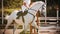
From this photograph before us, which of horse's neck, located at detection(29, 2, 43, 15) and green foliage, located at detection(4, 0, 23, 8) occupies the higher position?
green foliage, located at detection(4, 0, 23, 8)

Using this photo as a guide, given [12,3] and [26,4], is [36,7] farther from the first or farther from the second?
[12,3]

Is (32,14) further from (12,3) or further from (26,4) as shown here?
(12,3)

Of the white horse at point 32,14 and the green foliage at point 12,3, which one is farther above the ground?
the green foliage at point 12,3

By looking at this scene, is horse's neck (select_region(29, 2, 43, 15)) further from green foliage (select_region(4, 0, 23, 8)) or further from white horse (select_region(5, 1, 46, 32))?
green foliage (select_region(4, 0, 23, 8))

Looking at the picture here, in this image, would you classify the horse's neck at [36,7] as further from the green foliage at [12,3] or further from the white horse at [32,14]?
the green foliage at [12,3]

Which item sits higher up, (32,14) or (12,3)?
(12,3)

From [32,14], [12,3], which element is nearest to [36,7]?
[32,14]

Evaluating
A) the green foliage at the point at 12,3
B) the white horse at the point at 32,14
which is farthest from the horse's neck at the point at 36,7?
the green foliage at the point at 12,3

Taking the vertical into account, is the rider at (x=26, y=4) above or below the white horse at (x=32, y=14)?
above

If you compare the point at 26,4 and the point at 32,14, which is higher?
the point at 26,4

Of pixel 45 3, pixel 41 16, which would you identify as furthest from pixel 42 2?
pixel 41 16

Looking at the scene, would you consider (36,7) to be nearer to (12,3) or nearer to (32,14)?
(32,14)

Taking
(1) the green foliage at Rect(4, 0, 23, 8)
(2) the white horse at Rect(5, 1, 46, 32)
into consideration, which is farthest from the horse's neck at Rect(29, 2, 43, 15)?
(1) the green foliage at Rect(4, 0, 23, 8)

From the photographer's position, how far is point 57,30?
1702 millimetres
